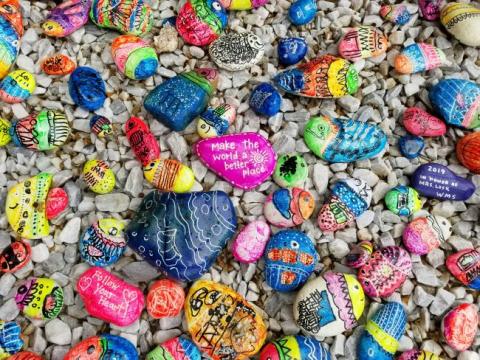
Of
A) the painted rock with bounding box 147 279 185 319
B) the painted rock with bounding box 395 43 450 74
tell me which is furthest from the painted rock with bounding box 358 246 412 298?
the painted rock with bounding box 395 43 450 74

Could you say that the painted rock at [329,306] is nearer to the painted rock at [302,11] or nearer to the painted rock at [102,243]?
the painted rock at [102,243]

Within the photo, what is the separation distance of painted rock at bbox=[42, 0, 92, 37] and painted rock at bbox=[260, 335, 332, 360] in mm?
1011

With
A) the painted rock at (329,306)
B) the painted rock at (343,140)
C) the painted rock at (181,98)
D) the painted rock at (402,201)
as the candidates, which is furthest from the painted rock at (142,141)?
the painted rock at (402,201)

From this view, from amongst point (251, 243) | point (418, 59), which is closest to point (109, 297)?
point (251, 243)

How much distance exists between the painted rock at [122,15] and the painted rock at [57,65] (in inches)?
6.2

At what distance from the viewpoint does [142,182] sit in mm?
1365

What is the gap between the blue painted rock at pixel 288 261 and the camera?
1.25 meters

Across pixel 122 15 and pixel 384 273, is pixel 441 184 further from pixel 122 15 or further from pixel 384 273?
pixel 122 15

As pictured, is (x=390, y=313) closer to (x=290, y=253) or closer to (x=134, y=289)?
(x=290, y=253)

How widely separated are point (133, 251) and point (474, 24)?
1.15 metres

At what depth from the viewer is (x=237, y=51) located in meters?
1.45

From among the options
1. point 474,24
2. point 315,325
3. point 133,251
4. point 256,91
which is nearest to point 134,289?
point 133,251

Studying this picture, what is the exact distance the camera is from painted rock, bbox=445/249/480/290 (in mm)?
1311

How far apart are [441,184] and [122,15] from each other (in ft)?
3.24
